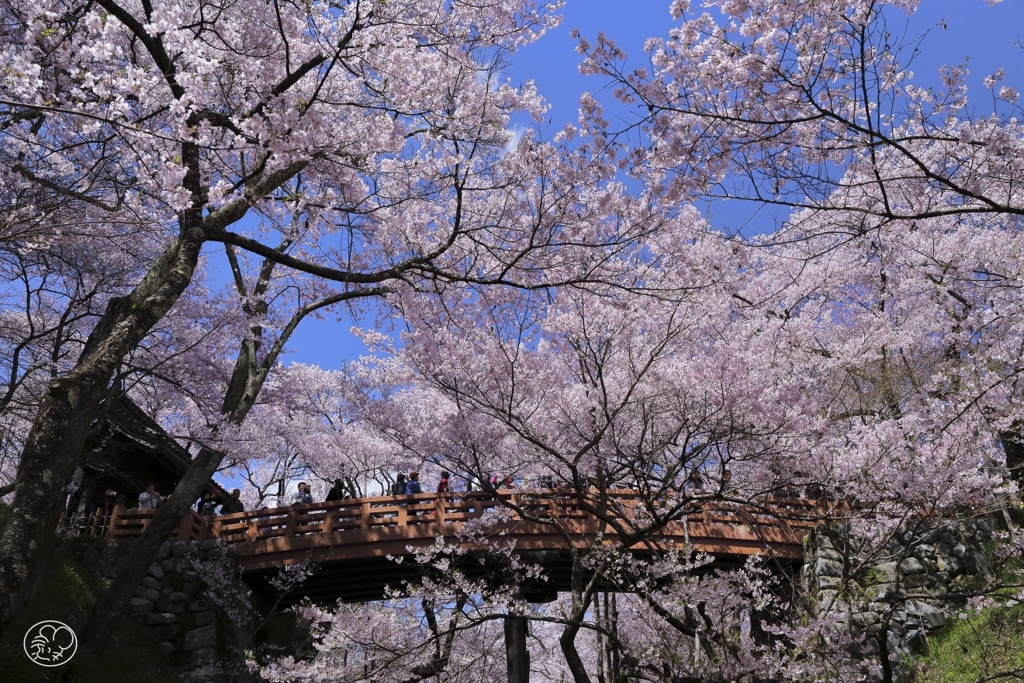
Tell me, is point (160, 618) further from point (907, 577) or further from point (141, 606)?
point (907, 577)

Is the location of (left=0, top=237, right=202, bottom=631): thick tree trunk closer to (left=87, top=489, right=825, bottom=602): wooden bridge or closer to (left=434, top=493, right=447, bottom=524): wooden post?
(left=87, top=489, right=825, bottom=602): wooden bridge

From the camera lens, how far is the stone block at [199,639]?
1226 cm

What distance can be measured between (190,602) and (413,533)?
4.02 m

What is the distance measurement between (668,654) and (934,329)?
954 centimetres

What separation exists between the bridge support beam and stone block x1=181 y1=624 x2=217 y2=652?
197 inches

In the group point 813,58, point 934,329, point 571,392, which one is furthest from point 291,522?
point 934,329

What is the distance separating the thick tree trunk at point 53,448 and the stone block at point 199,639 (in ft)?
27.1

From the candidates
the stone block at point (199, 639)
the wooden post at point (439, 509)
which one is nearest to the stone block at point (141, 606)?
the stone block at point (199, 639)

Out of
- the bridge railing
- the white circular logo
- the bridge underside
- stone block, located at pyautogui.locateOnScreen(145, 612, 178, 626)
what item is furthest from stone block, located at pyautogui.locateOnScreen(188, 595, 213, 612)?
the white circular logo

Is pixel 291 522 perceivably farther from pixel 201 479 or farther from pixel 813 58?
pixel 813 58

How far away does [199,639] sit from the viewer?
1233 cm

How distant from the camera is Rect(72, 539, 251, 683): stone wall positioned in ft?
39.9

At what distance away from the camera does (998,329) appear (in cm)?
1224

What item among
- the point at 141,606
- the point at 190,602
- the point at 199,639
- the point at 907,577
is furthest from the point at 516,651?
the point at 907,577
